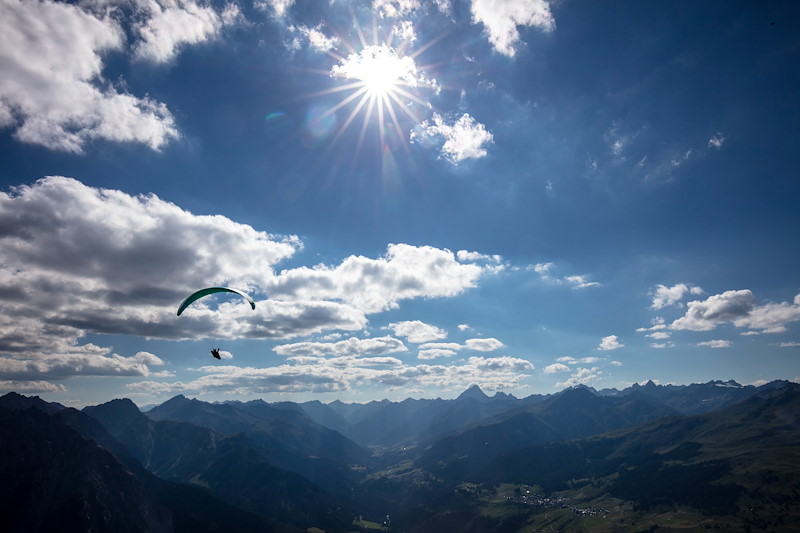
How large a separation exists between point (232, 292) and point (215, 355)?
17.3 metres

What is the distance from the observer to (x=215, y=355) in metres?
81.9

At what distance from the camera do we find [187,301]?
77625 mm

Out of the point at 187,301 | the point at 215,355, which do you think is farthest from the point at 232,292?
the point at 215,355

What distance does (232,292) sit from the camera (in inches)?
2879

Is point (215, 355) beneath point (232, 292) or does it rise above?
beneath

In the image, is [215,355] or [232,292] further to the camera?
[215,355]

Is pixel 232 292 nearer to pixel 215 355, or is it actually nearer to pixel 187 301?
pixel 187 301

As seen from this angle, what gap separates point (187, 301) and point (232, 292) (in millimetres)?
11457

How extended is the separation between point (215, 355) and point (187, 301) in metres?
12.4
